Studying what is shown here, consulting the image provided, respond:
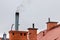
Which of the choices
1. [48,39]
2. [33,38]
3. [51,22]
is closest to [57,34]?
[48,39]

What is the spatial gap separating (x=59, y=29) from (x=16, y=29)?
454 centimetres

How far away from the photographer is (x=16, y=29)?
82.3 ft

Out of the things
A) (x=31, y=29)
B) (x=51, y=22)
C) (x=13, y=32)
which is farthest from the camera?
(x=51, y=22)

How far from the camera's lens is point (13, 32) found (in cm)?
2441

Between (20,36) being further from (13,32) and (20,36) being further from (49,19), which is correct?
(49,19)

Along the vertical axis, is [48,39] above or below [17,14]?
below

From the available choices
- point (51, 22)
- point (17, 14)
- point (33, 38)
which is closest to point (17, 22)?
point (17, 14)

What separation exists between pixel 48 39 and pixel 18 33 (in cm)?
333

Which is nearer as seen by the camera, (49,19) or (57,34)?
(57,34)

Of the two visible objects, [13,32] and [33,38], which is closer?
[13,32]

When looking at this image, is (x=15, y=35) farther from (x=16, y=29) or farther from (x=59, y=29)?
(x=59, y=29)

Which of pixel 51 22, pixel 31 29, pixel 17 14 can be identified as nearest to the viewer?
pixel 17 14

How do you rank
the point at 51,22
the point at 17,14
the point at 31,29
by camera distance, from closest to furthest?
the point at 17,14
the point at 31,29
the point at 51,22

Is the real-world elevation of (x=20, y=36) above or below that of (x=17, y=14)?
below
